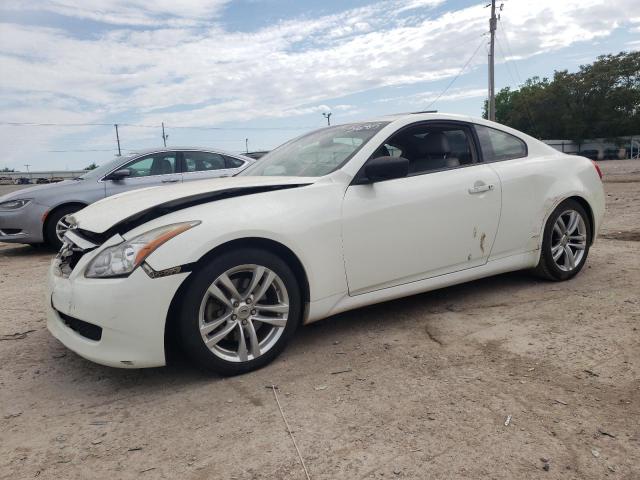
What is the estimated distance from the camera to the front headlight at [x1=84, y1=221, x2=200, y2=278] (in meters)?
2.62

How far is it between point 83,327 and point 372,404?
5.19ft

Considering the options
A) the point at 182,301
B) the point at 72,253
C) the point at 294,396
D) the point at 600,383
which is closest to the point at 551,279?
the point at 600,383

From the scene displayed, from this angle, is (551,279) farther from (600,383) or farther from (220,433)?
(220,433)

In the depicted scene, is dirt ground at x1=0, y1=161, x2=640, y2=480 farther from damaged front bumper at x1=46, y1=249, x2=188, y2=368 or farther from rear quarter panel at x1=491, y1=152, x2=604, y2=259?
rear quarter panel at x1=491, y1=152, x2=604, y2=259

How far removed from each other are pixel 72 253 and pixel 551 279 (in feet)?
12.2

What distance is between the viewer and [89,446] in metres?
2.28

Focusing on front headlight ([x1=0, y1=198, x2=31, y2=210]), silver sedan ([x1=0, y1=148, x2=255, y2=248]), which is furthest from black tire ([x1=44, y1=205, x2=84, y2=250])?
front headlight ([x1=0, y1=198, x2=31, y2=210])

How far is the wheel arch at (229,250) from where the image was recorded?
8.93 feet

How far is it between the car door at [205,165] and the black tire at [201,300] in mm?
5439

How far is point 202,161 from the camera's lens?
8305mm

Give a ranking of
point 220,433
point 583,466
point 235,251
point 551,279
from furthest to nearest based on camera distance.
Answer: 1. point 551,279
2. point 235,251
3. point 220,433
4. point 583,466

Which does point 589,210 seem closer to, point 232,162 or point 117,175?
point 232,162

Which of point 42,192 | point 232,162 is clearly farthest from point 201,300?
point 232,162

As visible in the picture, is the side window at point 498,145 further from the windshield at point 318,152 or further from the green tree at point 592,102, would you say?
the green tree at point 592,102
